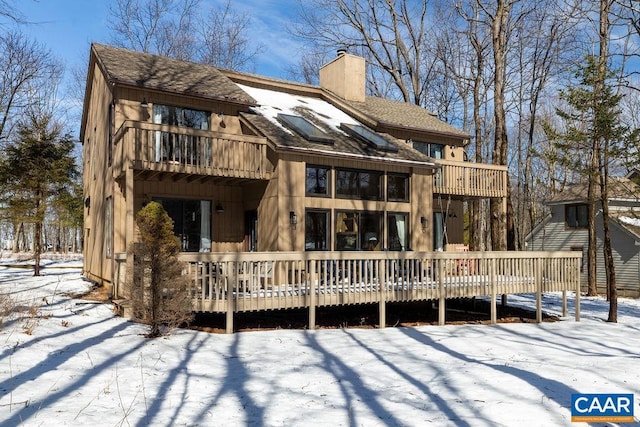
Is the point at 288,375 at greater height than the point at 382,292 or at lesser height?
lesser

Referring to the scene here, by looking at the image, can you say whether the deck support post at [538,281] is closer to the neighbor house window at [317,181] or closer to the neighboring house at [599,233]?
the neighbor house window at [317,181]

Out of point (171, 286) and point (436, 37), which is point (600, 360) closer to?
point (171, 286)

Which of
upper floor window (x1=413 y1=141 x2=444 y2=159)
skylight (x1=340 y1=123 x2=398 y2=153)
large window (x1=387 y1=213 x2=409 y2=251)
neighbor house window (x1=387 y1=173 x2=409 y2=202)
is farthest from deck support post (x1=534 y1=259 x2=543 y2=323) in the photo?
upper floor window (x1=413 y1=141 x2=444 y2=159)

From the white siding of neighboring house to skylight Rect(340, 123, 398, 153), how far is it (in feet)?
52.2

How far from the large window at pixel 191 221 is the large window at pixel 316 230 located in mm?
2912

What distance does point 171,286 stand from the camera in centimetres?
831

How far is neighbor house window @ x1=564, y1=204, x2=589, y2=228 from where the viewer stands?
26717 millimetres

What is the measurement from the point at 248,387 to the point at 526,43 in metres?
28.0

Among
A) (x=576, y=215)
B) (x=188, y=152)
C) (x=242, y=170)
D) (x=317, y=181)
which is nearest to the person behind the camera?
(x=188, y=152)

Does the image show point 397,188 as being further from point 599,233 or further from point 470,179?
point 599,233

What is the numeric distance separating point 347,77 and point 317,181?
803 centimetres

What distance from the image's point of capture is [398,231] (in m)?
15.6

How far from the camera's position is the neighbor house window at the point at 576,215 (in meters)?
26.7

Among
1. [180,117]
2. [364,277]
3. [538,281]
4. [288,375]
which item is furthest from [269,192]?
[538,281]
